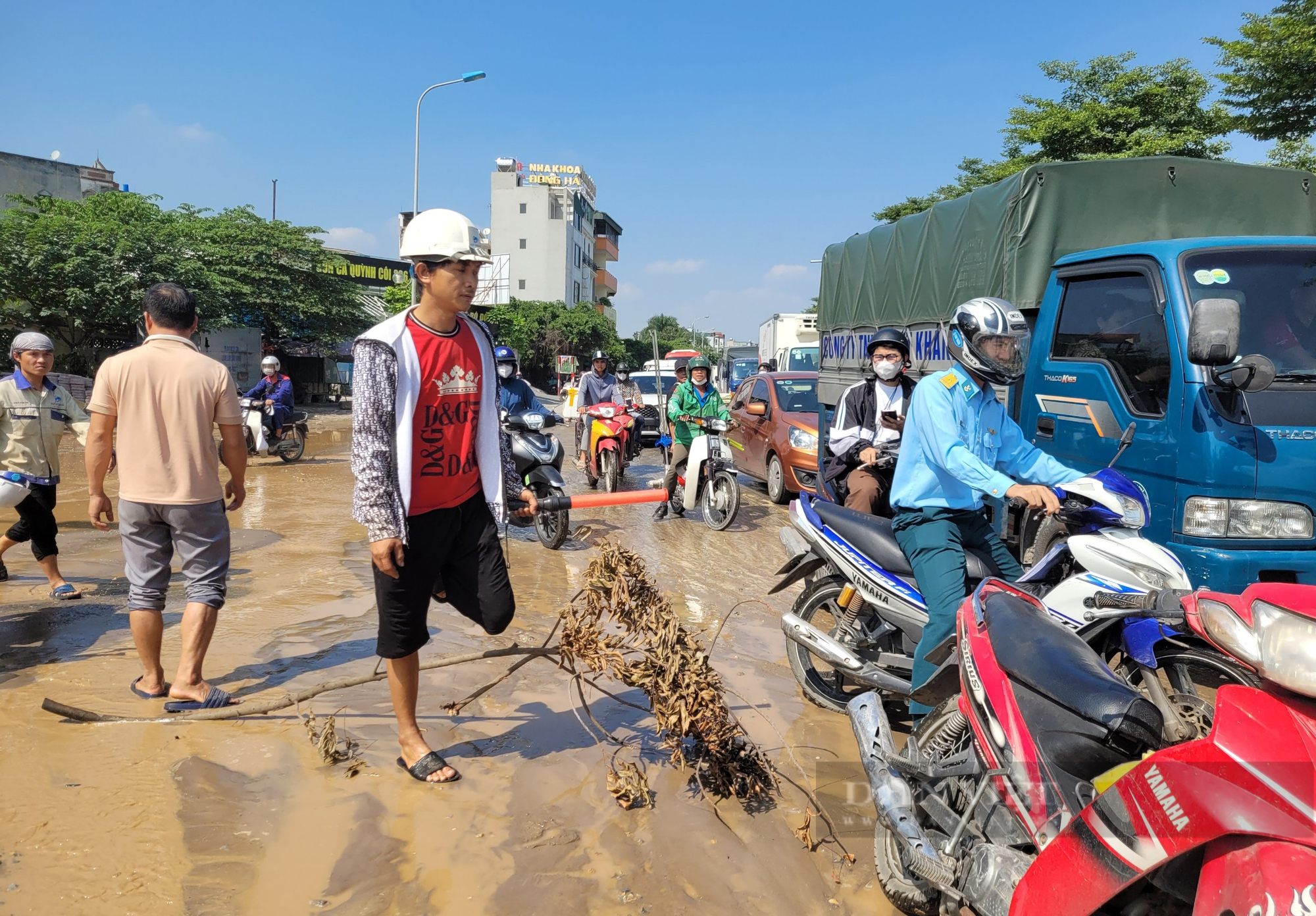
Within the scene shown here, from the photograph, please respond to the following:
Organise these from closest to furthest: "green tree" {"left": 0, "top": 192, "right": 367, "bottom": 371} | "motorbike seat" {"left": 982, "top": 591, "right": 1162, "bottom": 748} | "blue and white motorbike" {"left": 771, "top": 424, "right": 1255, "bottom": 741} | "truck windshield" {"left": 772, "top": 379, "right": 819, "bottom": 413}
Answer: "motorbike seat" {"left": 982, "top": 591, "right": 1162, "bottom": 748} < "blue and white motorbike" {"left": 771, "top": 424, "right": 1255, "bottom": 741} < "truck windshield" {"left": 772, "top": 379, "right": 819, "bottom": 413} < "green tree" {"left": 0, "top": 192, "right": 367, "bottom": 371}

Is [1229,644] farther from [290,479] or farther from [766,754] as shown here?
[290,479]

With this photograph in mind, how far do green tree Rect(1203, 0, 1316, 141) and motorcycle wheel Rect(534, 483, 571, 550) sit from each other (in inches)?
477

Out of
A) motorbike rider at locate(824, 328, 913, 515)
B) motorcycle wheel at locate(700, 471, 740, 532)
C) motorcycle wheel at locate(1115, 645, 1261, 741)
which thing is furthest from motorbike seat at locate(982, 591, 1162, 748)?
motorcycle wheel at locate(700, 471, 740, 532)

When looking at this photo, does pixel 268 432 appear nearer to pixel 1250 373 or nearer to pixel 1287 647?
pixel 1250 373

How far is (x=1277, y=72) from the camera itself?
1259 centimetres

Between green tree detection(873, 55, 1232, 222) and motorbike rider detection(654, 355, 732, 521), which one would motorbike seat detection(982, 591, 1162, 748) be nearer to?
motorbike rider detection(654, 355, 732, 521)

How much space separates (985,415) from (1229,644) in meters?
2.05

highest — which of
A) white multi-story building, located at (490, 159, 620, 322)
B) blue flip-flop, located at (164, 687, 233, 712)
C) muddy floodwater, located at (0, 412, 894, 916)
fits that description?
white multi-story building, located at (490, 159, 620, 322)

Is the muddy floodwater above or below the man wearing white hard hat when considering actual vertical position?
below

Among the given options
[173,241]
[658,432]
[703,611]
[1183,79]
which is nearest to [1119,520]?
[703,611]

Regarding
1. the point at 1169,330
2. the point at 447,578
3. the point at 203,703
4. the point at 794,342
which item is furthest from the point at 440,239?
the point at 794,342

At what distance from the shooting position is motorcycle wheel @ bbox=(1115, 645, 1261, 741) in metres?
2.78

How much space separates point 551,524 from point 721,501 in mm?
2045

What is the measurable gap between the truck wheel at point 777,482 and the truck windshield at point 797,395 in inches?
25.9
